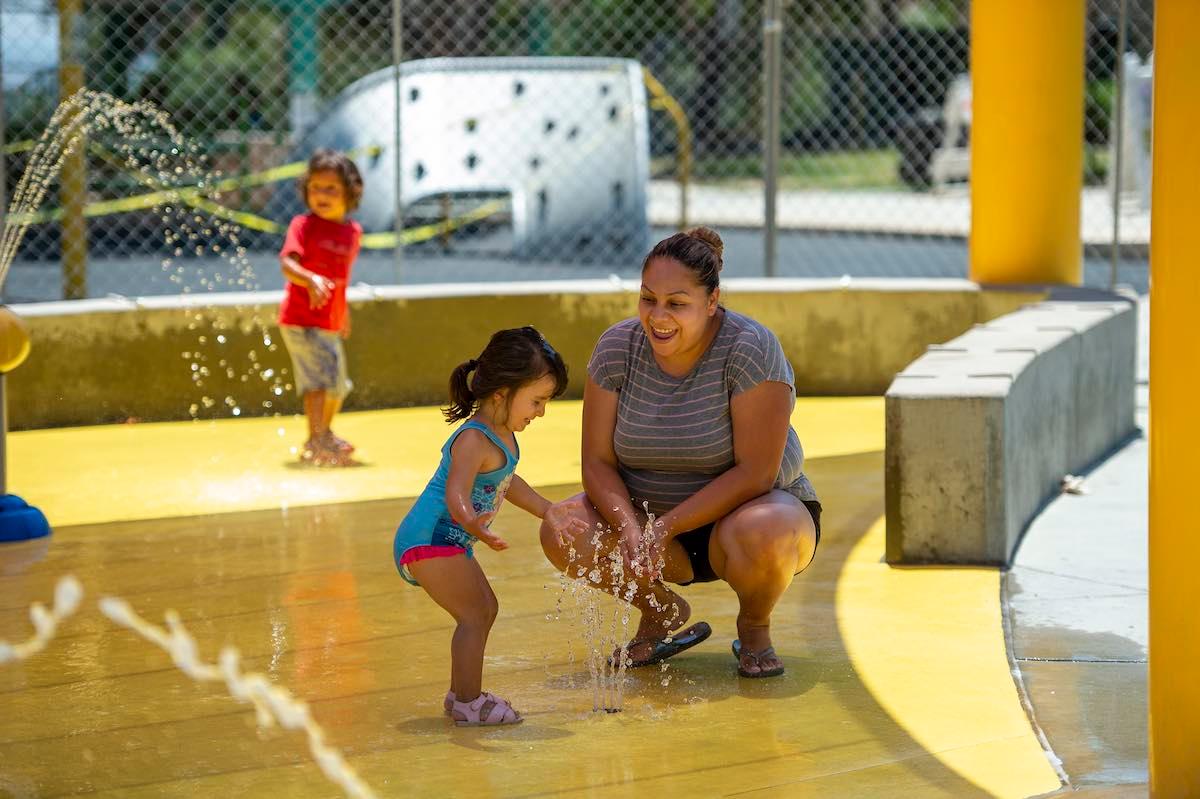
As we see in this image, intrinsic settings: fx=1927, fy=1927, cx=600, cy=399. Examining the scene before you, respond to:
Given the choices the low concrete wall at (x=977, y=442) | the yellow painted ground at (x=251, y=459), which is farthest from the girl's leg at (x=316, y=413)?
the low concrete wall at (x=977, y=442)

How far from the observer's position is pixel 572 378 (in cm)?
1001

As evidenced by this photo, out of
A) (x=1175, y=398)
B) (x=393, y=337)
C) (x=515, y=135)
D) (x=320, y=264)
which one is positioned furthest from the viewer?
(x=515, y=135)

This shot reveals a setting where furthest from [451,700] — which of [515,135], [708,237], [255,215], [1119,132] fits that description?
[255,215]

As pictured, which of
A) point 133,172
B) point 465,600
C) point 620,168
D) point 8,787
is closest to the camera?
point 8,787

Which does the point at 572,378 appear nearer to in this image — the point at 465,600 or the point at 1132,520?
the point at 1132,520

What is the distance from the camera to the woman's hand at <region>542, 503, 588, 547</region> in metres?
4.74

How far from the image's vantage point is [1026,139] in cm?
995

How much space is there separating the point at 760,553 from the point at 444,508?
0.84 metres

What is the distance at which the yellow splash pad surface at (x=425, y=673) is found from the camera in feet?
14.4

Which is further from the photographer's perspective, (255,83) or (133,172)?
(255,83)

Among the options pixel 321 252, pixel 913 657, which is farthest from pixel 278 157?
pixel 913 657

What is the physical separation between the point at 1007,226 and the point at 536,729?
613 cm

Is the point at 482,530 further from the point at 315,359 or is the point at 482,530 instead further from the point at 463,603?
the point at 315,359

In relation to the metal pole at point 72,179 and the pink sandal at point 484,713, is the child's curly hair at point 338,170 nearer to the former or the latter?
the metal pole at point 72,179
